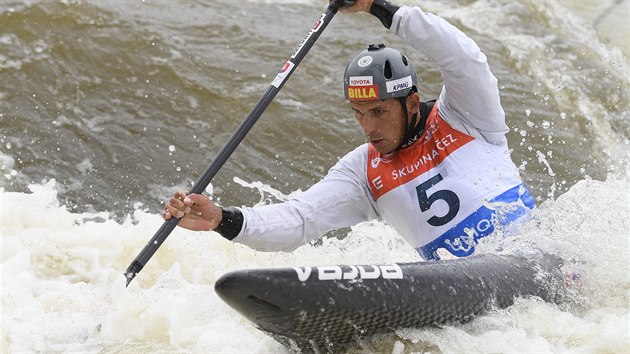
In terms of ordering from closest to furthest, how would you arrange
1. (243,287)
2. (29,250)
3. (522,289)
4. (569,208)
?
(243,287) < (522,289) < (569,208) < (29,250)

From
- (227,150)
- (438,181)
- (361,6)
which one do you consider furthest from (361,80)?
(227,150)

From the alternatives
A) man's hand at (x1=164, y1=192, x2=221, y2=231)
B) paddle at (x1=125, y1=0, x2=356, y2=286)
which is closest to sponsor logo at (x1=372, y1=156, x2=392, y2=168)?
paddle at (x1=125, y1=0, x2=356, y2=286)

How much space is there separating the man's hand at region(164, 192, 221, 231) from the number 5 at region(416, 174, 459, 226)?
1.07 metres

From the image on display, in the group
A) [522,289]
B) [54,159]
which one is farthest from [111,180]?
[522,289]

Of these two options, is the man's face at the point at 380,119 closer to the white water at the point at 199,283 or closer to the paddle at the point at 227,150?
the paddle at the point at 227,150

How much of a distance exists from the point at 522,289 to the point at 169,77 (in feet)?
16.1

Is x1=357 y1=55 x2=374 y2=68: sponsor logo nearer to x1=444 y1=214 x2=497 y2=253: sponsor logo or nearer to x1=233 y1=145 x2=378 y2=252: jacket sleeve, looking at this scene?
x1=233 y1=145 x2=378 y2=252: jacket sleeve

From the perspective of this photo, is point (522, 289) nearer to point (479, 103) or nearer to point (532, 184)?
point (479, 103)

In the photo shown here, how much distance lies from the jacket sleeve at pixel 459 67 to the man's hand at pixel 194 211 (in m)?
1.31

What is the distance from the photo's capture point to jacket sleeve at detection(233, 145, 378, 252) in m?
4.62

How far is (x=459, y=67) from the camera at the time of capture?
4.57 meters

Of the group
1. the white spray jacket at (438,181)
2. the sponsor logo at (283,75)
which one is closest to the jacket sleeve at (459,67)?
the white spray jacket at (438,181)

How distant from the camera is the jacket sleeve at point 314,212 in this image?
15.2 ft

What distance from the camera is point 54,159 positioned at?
7234mm
